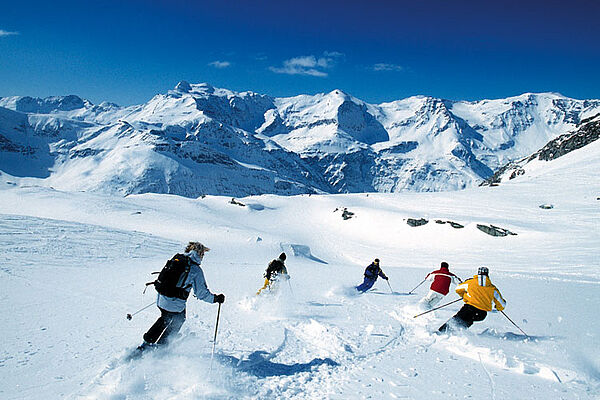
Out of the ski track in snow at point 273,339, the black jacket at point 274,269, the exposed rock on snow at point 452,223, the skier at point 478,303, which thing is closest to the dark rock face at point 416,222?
the exposed rock on snow at point 452,223

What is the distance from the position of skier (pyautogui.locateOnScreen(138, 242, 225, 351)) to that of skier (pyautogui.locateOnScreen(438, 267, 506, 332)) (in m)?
5.27

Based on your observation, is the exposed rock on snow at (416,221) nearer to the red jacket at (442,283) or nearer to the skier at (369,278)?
the skier at (369,278)

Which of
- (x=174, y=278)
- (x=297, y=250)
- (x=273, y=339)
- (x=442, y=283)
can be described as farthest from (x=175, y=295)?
(x=297, y=250)

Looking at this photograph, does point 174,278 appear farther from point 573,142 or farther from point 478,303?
point 573,142

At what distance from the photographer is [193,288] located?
591 centimetres

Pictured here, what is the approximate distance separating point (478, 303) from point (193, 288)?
239 inches

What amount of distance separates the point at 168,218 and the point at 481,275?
3536cm

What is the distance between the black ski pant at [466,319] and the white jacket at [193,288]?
207 inches

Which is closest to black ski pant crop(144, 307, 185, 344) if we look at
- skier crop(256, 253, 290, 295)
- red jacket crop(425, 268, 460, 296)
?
skier crop(256, 253, 290, 295)

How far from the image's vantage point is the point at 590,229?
89.5 feet

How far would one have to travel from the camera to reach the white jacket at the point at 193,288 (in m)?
5.76

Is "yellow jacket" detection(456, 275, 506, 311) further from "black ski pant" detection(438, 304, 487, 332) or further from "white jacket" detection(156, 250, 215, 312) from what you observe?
"white jacket" detection(156, 250, 215, 312)

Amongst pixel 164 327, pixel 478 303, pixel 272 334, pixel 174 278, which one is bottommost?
pixel 272 334

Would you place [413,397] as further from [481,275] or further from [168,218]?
[168,218]
